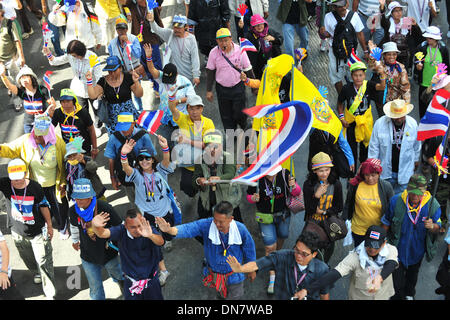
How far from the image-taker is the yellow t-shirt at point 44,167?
26.6 feet

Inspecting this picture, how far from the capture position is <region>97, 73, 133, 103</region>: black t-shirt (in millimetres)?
8953

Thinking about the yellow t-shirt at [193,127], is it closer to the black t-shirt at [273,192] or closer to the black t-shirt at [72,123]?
the black t-shirt at [273,192]

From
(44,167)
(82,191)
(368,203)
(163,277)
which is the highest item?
(82,191)

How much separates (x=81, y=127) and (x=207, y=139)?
6.54 ft

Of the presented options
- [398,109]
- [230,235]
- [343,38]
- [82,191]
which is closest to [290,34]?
[343,38]

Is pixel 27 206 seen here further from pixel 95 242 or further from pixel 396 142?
pixel 396 142

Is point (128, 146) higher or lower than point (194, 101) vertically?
lower

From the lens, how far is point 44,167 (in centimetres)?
811

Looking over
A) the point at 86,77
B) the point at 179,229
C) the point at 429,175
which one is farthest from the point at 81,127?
the point at 429,175

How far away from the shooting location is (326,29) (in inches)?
417

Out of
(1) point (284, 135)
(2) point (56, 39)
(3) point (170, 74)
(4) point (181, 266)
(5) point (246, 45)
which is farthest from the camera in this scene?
(2) point (56, 39)

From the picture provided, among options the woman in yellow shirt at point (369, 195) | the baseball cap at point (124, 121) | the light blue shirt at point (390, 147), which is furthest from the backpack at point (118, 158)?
the light blue shirt at point (390, 147)

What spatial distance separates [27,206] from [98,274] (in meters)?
1.16

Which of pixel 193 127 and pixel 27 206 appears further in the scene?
pixel 193 127
